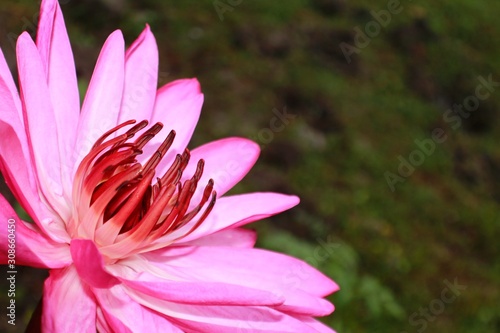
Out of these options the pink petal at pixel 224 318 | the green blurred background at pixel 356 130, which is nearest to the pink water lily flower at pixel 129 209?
the pink petal at pixel 224 318

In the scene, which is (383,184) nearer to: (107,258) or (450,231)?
(450,231)

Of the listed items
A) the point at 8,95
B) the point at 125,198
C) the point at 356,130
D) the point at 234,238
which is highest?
the point at 8,95

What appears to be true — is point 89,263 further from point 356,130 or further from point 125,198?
point 356,130

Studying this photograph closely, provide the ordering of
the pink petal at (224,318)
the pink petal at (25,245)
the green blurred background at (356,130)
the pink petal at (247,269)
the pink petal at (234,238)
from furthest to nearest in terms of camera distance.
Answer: the green blurred background at (356,130), the pink petal at (234,238), the pink petal at (247,269), the pink petal at (224,318), the pink petal at (25,245)

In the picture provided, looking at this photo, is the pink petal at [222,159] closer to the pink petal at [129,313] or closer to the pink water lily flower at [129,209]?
the pink water lily flower at [129,209]

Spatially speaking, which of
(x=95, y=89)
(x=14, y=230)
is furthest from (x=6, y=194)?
(x=14, y=230)

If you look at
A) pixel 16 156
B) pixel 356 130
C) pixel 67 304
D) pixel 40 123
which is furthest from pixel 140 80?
pixel 356 130

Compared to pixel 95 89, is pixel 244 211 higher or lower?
lower

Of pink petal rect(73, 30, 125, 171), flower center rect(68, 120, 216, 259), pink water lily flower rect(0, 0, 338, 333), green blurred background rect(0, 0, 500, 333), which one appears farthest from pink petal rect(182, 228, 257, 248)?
green blurred background rect(0, 0, 500, 333)
